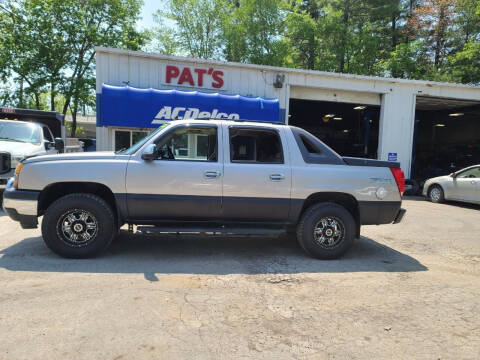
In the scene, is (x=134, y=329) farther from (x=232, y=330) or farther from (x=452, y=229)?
(x=452, y=229)

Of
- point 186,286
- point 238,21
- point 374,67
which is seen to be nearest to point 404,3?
point 374,67

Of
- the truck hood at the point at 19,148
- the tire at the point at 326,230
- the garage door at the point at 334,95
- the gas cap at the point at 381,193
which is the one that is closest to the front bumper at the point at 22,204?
the tire at the point at 326,230

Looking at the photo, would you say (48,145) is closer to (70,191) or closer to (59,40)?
(70,191)

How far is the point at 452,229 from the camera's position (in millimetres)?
7312

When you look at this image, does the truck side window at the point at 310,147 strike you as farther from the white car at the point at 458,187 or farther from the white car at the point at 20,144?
the white car at the point at 458,187

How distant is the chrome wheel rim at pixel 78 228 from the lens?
4.32 meters

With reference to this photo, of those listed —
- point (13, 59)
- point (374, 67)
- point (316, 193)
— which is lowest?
point (316, 193)

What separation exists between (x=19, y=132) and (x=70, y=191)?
18.9 ft

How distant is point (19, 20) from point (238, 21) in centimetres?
1795

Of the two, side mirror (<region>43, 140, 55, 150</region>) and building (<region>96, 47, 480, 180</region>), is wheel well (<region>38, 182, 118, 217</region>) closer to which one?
side mirror (<region>43, 140, 55, 150</region>)

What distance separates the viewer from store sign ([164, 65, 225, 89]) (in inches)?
503

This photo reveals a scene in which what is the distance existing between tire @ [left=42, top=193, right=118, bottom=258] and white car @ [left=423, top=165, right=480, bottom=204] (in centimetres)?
1092

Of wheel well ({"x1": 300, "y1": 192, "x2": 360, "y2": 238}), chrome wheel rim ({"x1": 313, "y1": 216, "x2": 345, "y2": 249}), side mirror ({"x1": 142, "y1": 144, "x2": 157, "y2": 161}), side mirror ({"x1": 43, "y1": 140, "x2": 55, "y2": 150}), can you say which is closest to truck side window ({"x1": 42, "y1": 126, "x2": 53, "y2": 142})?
side mirror ({"x1": 43, "y1": 140, "x2": 55, "y2": 150})

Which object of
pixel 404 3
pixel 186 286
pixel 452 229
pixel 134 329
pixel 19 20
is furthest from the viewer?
pixel 404 3
